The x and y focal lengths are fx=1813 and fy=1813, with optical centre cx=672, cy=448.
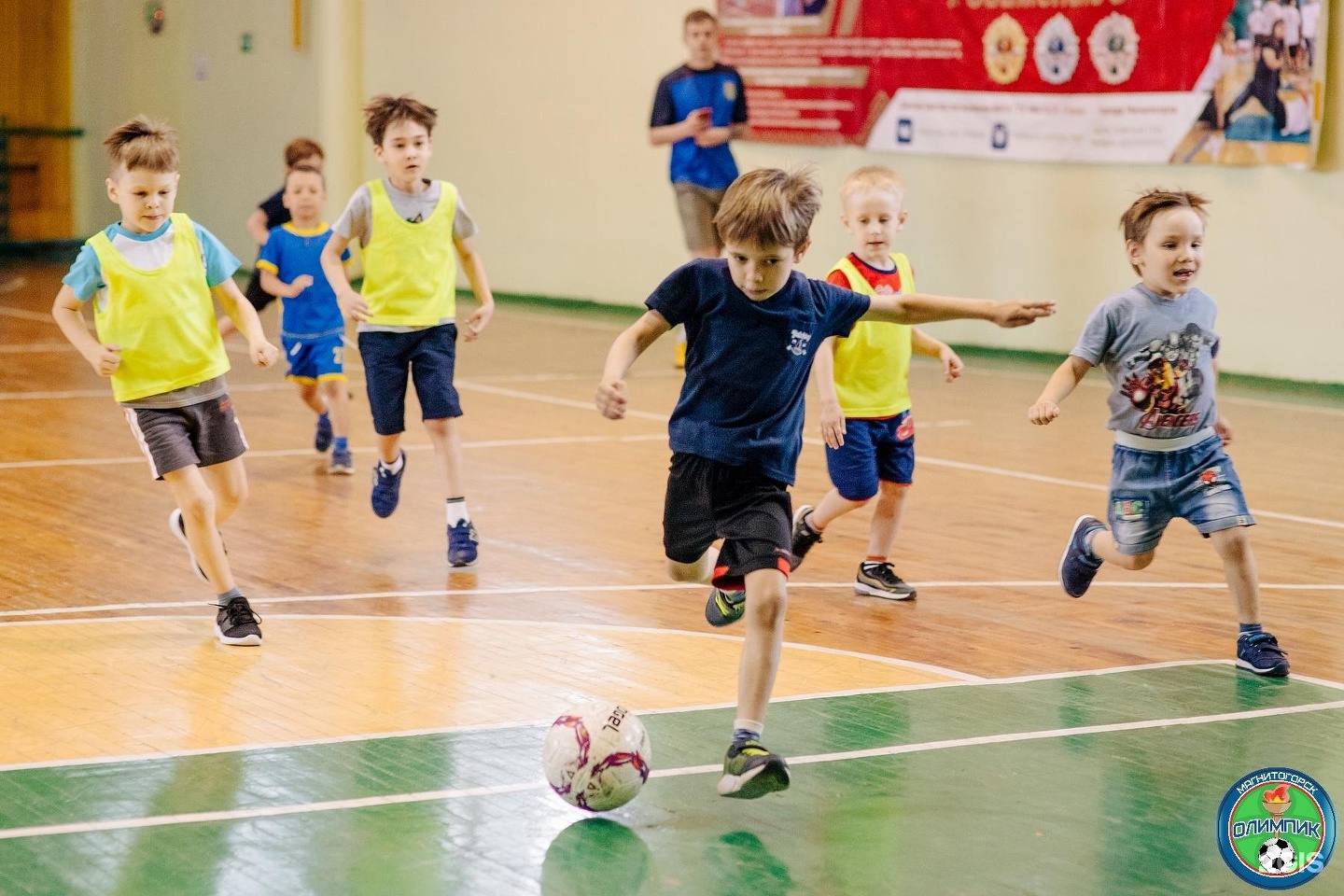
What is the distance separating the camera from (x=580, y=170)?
1689 cm

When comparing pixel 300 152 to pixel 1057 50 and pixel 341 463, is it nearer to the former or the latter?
pixel 341 463

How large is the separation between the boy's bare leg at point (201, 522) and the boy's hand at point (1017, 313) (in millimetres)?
2623

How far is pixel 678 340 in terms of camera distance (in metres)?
13.4

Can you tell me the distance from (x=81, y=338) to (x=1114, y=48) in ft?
29.4

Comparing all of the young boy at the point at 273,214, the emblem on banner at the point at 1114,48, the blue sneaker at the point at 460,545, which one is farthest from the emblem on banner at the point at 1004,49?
the blue sneaker at the point at 460,545

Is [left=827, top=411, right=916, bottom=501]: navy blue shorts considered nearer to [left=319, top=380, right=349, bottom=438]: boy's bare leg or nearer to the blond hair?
the blond hair

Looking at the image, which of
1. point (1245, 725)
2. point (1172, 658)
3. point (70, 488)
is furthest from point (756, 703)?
point (70, 488)

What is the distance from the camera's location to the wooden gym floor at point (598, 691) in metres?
3.86

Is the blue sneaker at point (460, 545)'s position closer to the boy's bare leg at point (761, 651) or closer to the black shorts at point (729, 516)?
the black shorts at point (729, 516)

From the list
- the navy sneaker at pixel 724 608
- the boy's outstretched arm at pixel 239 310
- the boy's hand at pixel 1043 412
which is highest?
the boy's outstretched arm at pixel 239 310

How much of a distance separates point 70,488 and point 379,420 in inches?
74.2

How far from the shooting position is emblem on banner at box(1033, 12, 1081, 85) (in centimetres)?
1292

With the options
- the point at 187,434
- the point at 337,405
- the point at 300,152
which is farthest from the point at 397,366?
the point at 300,152

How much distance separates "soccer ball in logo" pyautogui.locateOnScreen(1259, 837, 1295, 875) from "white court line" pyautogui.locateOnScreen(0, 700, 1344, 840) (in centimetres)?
93
